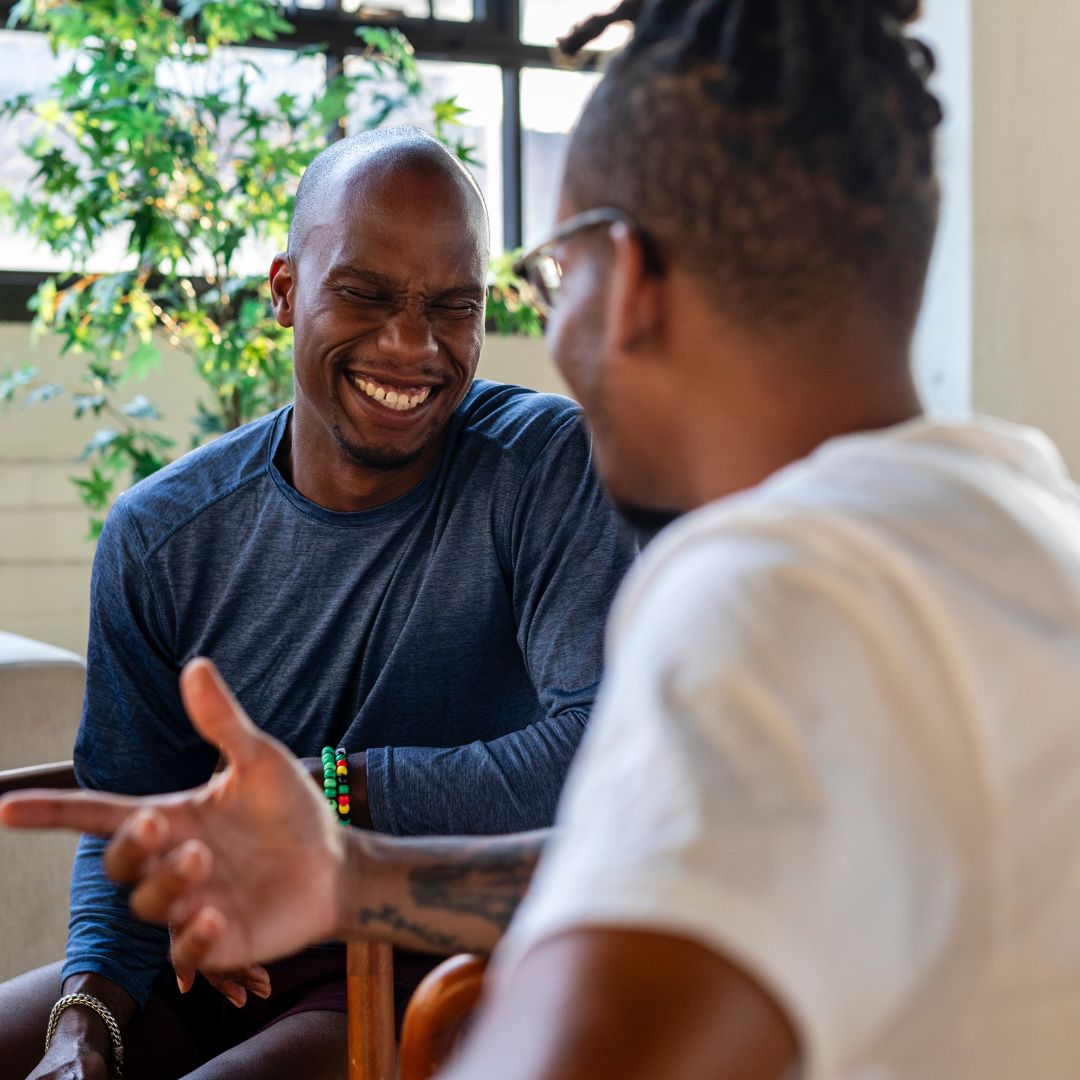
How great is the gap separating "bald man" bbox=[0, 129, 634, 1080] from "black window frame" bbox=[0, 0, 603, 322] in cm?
217

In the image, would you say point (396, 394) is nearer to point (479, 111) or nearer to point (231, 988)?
point (231, 988)

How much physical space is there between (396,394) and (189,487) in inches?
10.4

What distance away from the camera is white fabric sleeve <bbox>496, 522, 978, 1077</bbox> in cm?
50

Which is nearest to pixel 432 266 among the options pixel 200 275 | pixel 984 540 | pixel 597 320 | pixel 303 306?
pixel 303 306

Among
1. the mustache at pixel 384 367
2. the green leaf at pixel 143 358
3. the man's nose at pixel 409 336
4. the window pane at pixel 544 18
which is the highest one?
the window pane at pixel 544 18

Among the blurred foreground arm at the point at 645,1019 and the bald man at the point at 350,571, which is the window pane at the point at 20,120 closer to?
the bald man at the point at 350,571

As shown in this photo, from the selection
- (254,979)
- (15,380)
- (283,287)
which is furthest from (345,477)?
(15,380)

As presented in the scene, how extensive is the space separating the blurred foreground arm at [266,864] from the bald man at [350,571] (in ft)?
1.82

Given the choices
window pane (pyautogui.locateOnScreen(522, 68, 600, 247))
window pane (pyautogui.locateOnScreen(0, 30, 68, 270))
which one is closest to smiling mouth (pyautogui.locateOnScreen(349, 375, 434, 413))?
window pane (pyautogui.locateOnScreen(0, 30, 68, 270))

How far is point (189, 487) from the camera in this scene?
1.70 m

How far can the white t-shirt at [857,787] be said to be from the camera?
1.64 ft

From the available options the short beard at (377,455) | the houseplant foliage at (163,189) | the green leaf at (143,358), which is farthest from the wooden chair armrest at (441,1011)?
the green leaf at (143,358)

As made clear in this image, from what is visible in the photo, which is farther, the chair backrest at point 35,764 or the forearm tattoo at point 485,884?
the chair backrest at point 35,764

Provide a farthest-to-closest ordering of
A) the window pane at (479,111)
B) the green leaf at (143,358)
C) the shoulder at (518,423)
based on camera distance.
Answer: the window pane at (479,111) < the green leaf at (143,358) < the shoulder at (518,423)
